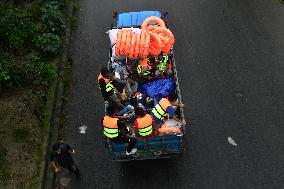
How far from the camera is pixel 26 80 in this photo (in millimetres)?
12688

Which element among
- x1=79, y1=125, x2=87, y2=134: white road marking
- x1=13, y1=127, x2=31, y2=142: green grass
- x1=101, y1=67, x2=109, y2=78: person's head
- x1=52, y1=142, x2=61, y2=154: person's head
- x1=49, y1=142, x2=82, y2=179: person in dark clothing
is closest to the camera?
x1=52, y1=142, x2=61, y2=154: person's head

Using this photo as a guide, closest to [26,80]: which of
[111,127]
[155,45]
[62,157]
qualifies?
[62,157]

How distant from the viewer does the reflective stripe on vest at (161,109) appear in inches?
387

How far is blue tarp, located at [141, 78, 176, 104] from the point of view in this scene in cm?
1080

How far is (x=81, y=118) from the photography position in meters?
12.2

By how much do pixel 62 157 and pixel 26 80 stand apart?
150 inches

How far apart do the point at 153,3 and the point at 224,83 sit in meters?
4.75

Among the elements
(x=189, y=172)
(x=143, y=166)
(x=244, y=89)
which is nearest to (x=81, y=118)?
(x=143, y=166)

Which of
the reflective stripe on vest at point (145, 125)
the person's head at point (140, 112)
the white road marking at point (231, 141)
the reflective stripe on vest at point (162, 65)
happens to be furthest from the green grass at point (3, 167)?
the white road marking at point (231, 141)

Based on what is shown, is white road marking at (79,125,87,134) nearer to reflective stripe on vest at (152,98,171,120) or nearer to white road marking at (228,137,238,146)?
reflective stripe on vest at (152,98,171,120)

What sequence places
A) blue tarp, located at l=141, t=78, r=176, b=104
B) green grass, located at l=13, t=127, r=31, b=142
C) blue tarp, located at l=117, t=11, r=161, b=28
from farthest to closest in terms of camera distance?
1. blue tarp, located at l=117, t=11, r=161, b=28
2. green grass, located at l=13, t=127, r=31, b=142
3. blue tarp, located at l=141, t=78, r=176, b=104

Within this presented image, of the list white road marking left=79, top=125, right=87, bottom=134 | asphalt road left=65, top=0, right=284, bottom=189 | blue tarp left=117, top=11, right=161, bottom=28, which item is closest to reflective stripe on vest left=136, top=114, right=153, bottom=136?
asphalt road left=65, top=0, right=284, bottom=189

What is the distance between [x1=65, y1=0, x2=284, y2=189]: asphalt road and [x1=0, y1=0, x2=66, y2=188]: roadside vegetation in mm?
754

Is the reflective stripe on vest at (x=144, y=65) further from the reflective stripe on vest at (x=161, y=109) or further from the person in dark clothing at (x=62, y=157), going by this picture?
the person in dark clothing at (x=62, y=157)
